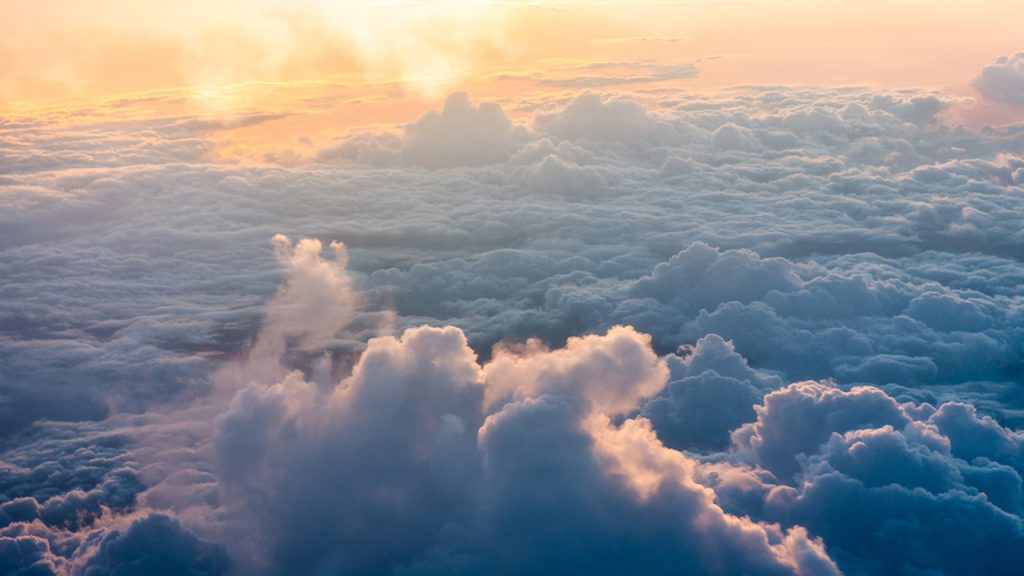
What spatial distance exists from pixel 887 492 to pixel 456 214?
82.9m

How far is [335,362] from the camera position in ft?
211

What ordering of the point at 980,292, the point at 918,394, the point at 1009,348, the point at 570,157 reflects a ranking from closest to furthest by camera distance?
the point at 918,394 → the point at 1009,348 → the point at 980,292 → the point at 570,157

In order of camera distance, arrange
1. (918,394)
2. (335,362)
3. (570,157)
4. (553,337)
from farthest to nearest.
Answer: (570,157)
(553,337)
(335,362)
(918,394)

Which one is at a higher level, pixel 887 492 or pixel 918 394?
pixel 887 492

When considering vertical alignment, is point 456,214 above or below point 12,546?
below

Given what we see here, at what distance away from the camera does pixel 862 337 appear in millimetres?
60000

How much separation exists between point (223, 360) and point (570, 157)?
68571mm

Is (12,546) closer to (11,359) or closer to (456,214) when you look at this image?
(11,359)

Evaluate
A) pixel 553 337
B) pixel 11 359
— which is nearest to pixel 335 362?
pixel 553 337

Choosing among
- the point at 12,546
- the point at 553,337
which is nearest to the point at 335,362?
the point at 553,337

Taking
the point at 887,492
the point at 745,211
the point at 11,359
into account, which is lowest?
the point at 745,211

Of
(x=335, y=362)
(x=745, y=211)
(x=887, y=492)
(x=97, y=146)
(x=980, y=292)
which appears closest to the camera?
(x=887, y=492)

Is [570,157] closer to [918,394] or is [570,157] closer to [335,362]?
[335,362]

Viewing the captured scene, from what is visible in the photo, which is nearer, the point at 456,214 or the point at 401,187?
the point at 456,214
